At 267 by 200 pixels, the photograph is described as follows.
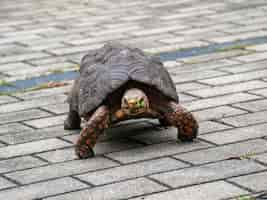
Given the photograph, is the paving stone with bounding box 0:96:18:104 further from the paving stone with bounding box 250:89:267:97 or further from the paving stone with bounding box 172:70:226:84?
the paving stone with bounding box 250:89:267:97

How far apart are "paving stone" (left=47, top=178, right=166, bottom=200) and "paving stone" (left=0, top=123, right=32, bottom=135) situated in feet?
5.74

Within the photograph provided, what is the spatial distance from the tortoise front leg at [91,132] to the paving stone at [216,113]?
113cm

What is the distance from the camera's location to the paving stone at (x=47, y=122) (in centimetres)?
783

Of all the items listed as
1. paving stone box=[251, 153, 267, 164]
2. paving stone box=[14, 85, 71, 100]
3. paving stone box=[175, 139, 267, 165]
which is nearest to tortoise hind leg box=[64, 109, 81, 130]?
paving stone box=[175, 139, 267, 165]

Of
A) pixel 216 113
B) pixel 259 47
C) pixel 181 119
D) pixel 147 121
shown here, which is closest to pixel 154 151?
pixel 181 119

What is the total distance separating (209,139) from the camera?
713 cm

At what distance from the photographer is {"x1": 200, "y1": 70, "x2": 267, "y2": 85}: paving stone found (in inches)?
353

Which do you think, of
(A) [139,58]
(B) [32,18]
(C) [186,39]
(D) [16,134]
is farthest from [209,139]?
(B) [32,18]

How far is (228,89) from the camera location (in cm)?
866

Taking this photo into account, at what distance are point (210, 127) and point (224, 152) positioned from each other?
712 mm

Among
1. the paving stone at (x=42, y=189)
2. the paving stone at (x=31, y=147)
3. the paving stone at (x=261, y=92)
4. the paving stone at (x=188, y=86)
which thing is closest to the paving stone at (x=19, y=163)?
the paving stone at (x=31, y=147)

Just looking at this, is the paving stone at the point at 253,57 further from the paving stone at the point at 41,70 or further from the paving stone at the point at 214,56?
the paving stone at the point at 41,70

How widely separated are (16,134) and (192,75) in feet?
7.89

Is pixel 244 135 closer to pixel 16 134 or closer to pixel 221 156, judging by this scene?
pixel 221 156
